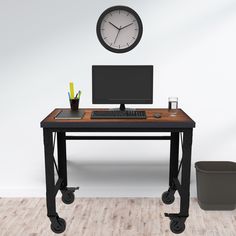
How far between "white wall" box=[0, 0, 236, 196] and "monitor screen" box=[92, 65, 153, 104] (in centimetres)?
28

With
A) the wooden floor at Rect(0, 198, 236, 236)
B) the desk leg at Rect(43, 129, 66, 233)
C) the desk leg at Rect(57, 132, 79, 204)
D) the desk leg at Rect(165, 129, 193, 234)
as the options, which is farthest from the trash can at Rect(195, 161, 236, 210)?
the desk leg at Rect(43, 129, 66, 233)

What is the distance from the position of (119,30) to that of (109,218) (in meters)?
1.68

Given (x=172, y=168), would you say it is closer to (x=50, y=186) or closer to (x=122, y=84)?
(x=122, y=84)

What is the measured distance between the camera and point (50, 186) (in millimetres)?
3090

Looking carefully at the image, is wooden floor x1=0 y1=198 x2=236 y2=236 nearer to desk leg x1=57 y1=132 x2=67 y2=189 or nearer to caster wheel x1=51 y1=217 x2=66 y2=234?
caster wheel x1=51 y1=217 x2=66 y2=234

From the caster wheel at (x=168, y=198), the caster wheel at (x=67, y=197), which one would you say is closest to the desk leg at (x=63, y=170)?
the caster wheel at (x=67, y=197)

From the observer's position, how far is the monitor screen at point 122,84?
11.0 feet

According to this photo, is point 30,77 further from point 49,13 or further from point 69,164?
point 69,164

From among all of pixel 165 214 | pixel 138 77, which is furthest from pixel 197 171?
pixel 138 77

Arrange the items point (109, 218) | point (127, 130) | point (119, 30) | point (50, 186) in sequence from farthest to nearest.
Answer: point (119, 30) → point (109, 218) → point (50, 186) → point (127, 130)

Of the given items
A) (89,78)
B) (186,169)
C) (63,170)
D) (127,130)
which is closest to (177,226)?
(186,169)

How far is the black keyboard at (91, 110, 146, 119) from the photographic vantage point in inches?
121

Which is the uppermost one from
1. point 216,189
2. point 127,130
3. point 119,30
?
point 119,30

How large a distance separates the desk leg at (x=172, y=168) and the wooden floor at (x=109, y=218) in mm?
68
